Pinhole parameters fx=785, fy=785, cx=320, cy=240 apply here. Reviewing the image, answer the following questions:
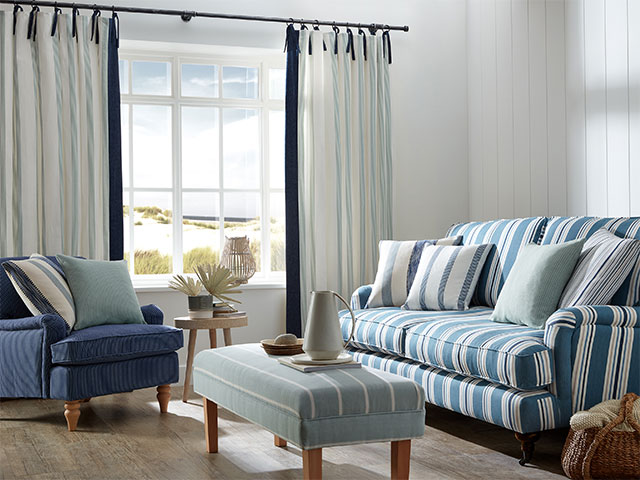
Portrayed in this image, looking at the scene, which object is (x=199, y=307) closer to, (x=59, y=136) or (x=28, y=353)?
(x=28, y=353)

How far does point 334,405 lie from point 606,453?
1.03 meters

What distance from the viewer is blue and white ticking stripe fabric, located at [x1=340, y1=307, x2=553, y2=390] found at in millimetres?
2881

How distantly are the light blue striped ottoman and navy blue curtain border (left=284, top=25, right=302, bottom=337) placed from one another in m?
2.33

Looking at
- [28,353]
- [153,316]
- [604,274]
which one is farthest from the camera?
[153,316]

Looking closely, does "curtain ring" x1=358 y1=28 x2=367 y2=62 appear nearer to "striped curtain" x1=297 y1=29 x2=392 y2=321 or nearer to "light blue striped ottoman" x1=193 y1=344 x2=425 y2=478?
"striped curtain" x1=297 y1=29 x2=392 y2=321

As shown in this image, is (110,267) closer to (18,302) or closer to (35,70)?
(18,302)

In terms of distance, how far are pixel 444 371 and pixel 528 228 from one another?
979 millimetres

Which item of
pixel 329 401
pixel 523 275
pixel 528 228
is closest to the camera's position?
pixel 329 401

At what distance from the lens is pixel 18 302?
4070mm

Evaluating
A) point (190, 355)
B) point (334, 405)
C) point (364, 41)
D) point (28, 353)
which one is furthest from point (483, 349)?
point (364, 41)

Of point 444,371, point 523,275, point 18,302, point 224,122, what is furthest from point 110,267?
point 523,275

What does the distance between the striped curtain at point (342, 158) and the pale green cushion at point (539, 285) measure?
1.85m

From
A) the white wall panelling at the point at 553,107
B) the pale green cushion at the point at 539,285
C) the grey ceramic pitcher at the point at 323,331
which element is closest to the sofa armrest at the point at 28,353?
the grey ceramic pitcher at the point at 323,331

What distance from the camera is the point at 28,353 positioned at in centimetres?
375
